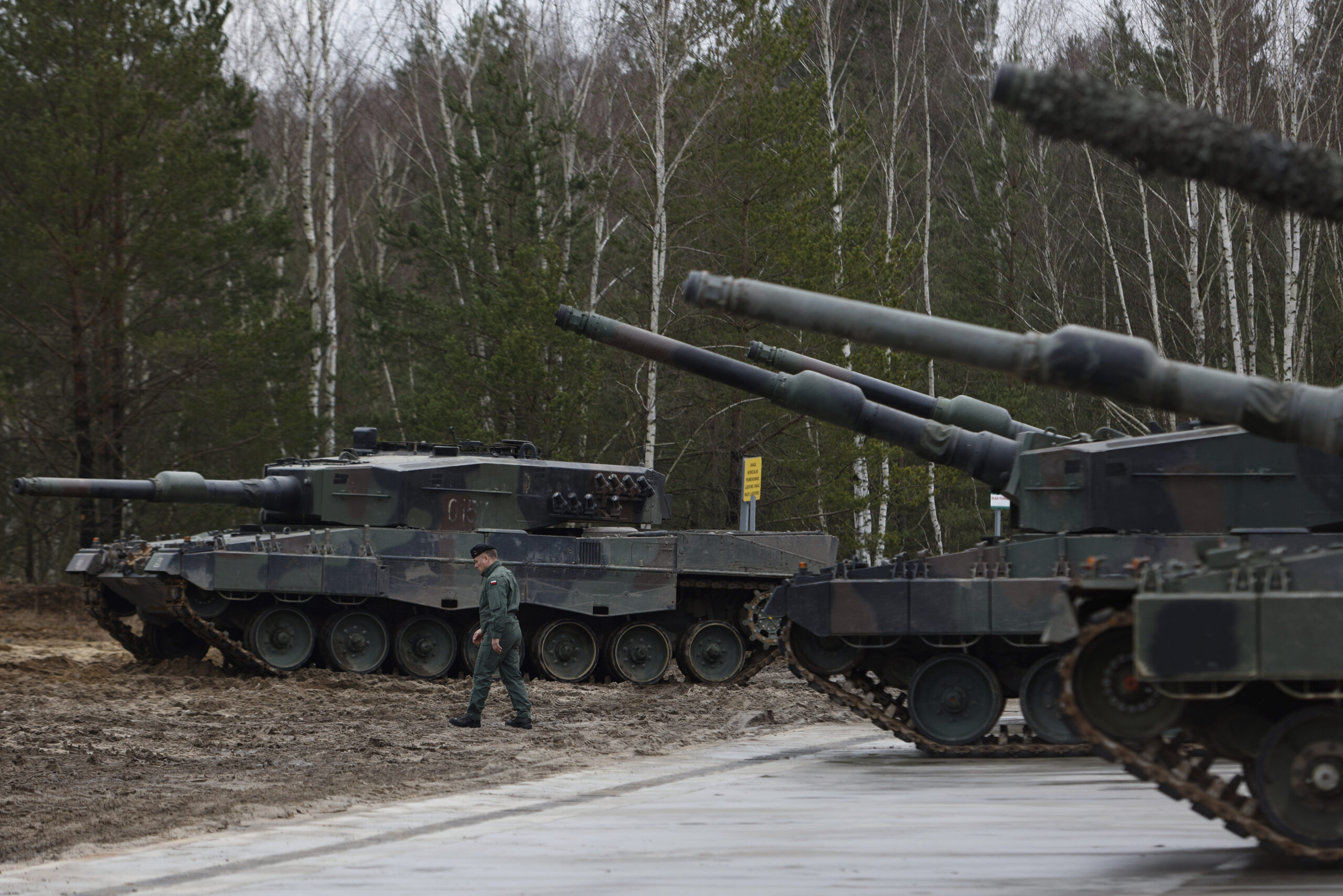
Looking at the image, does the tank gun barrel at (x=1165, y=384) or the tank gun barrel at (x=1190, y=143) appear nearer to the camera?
the tank gun barrel at (x=1190, y=143)

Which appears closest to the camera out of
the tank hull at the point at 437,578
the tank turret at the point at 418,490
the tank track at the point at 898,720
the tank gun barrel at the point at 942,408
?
the tank track at the point at 898,720

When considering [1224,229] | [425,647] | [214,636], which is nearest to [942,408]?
[425,647]

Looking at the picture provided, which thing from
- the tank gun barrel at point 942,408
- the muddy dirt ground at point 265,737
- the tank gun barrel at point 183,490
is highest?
the tank gun barrel at point 942,408

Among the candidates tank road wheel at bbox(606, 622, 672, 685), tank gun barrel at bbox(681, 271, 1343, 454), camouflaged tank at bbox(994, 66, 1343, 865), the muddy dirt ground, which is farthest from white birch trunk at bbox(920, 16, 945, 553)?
tank gun barrel at bbox(681, 271, 1343, 454)

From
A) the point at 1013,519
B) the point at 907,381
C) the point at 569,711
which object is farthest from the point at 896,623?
the point at 907,381

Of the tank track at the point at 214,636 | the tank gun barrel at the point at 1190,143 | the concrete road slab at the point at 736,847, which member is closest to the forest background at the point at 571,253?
the tank track at the point at 214,636

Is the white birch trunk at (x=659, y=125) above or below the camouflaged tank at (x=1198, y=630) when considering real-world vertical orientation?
above

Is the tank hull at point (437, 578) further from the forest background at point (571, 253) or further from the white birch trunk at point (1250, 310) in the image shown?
the white birch trunk at point (1250, 310)

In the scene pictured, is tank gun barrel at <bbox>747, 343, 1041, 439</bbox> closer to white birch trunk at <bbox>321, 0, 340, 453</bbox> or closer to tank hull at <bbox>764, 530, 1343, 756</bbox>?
tank hull at <bbox>764, 530, 1343, 756</bbox>

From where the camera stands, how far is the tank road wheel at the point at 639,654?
18.4m

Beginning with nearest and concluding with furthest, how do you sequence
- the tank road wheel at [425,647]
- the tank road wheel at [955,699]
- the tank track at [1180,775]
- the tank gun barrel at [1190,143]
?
1. the tank gun barrel at [1190,143]
2. the tank track at [1180,775]
3. the tank road wheel at [955,699]
4. the tank road wheel at [425,647]

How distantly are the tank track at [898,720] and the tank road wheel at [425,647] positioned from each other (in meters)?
6.30

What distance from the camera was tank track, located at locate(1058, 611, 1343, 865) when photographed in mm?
6586

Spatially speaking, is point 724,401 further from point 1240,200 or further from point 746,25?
point 1240,200
